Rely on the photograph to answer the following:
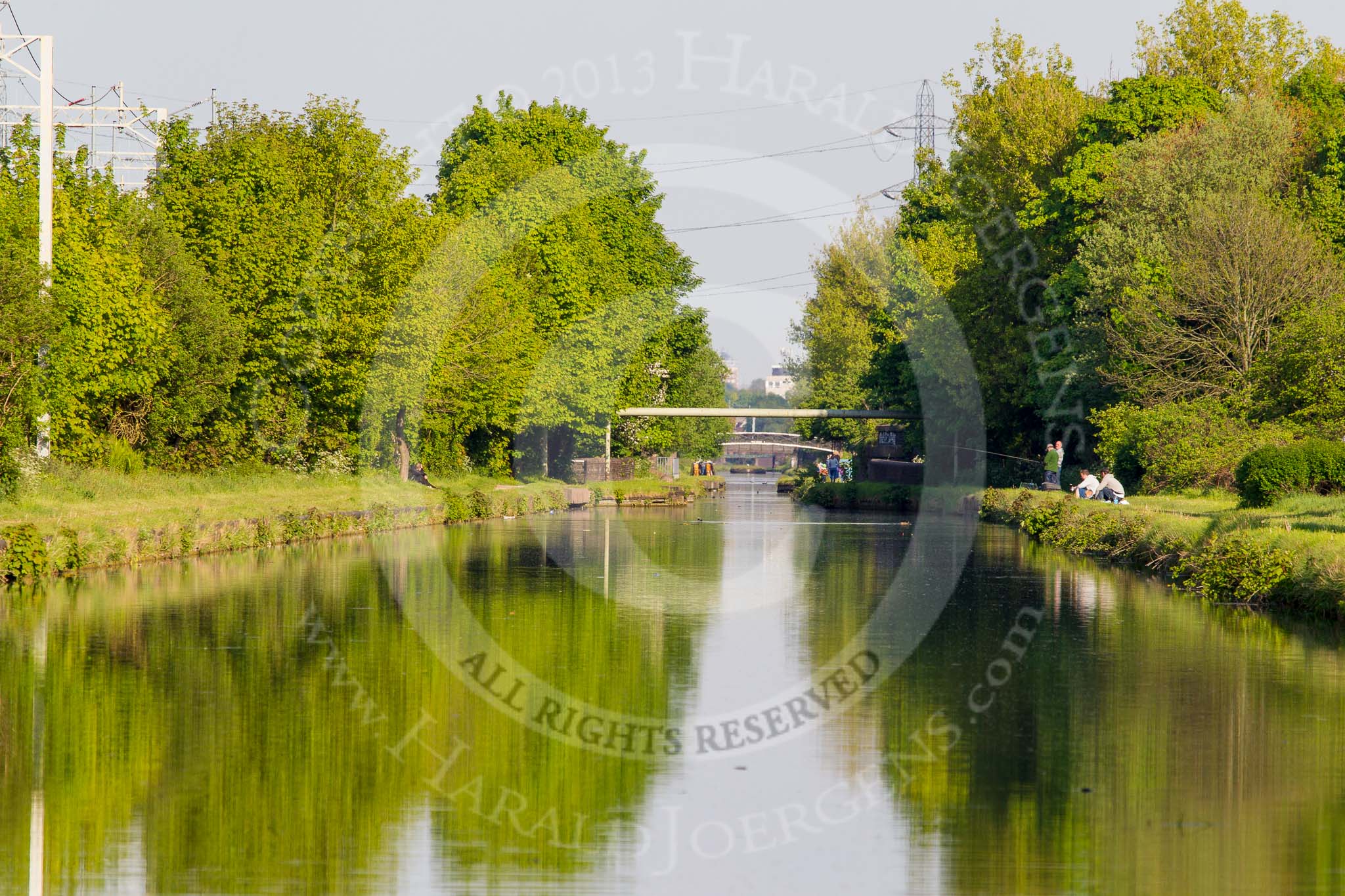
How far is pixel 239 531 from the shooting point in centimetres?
3312

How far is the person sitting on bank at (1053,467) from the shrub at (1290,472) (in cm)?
1882

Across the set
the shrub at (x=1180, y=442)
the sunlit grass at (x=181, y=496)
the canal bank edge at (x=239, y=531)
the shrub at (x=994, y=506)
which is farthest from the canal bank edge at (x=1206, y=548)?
the sunlit grass at (x=181, y=496)

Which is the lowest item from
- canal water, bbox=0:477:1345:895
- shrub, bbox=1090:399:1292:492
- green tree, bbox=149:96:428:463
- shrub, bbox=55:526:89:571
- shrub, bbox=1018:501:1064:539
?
canal water, bbox=0:477:1345:895

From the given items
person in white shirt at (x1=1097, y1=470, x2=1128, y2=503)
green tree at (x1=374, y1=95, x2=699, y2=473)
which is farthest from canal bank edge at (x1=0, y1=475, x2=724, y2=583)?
person in white shirt at (x1=1097, y1=470, x2=1128, y2=503)

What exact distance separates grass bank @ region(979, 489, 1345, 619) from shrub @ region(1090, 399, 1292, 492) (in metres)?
2.52

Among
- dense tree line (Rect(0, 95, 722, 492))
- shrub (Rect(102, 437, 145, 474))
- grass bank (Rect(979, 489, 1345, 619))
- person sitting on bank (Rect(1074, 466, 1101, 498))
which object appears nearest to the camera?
grass bank (Rect(979, 489, 1345, 619))

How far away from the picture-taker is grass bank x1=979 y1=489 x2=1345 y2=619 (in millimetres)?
22031

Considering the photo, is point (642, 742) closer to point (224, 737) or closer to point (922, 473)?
point (224, 737)

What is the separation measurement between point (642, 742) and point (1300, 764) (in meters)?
5.03

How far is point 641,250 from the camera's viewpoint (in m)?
76.6

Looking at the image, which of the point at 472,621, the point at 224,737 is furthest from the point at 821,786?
the point at 472,621

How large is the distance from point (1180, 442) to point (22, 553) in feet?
102

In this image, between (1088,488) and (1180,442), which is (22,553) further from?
(1180,442)

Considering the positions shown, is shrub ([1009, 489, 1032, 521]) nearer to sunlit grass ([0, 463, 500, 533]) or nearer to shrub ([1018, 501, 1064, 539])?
shrub ([1018, 501, 1064, 539])
